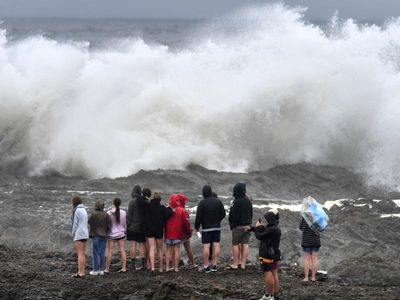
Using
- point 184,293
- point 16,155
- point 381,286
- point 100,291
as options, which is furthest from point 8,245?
point 16,155

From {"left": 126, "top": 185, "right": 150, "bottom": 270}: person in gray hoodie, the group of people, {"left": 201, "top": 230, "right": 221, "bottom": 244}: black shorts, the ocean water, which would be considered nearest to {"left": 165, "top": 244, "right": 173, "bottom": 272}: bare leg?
the group of people

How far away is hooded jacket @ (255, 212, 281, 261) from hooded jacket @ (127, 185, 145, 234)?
2549mm

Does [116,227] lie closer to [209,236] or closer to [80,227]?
[80,227]

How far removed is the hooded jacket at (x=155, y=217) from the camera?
14.6 meters

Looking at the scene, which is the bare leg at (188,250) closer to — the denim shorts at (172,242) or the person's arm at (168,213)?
the denim shorts at (172,242)

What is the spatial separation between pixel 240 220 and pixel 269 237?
1.83 m

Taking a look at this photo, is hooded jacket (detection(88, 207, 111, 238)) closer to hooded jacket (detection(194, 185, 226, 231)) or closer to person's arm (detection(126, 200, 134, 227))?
person's arm (detection(126, 200, 134, 227))

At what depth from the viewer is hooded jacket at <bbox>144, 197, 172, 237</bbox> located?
14.6 metres

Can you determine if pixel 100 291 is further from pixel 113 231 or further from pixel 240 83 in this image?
pixel 240 83

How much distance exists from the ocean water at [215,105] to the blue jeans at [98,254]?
398 inches

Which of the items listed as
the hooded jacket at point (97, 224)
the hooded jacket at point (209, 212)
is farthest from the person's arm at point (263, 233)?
the hooded jacket at point (97, 224)

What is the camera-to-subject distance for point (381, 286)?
13.7 m

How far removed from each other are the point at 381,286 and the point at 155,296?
3.56 metres

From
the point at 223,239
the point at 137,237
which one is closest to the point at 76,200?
the point at 137,237
